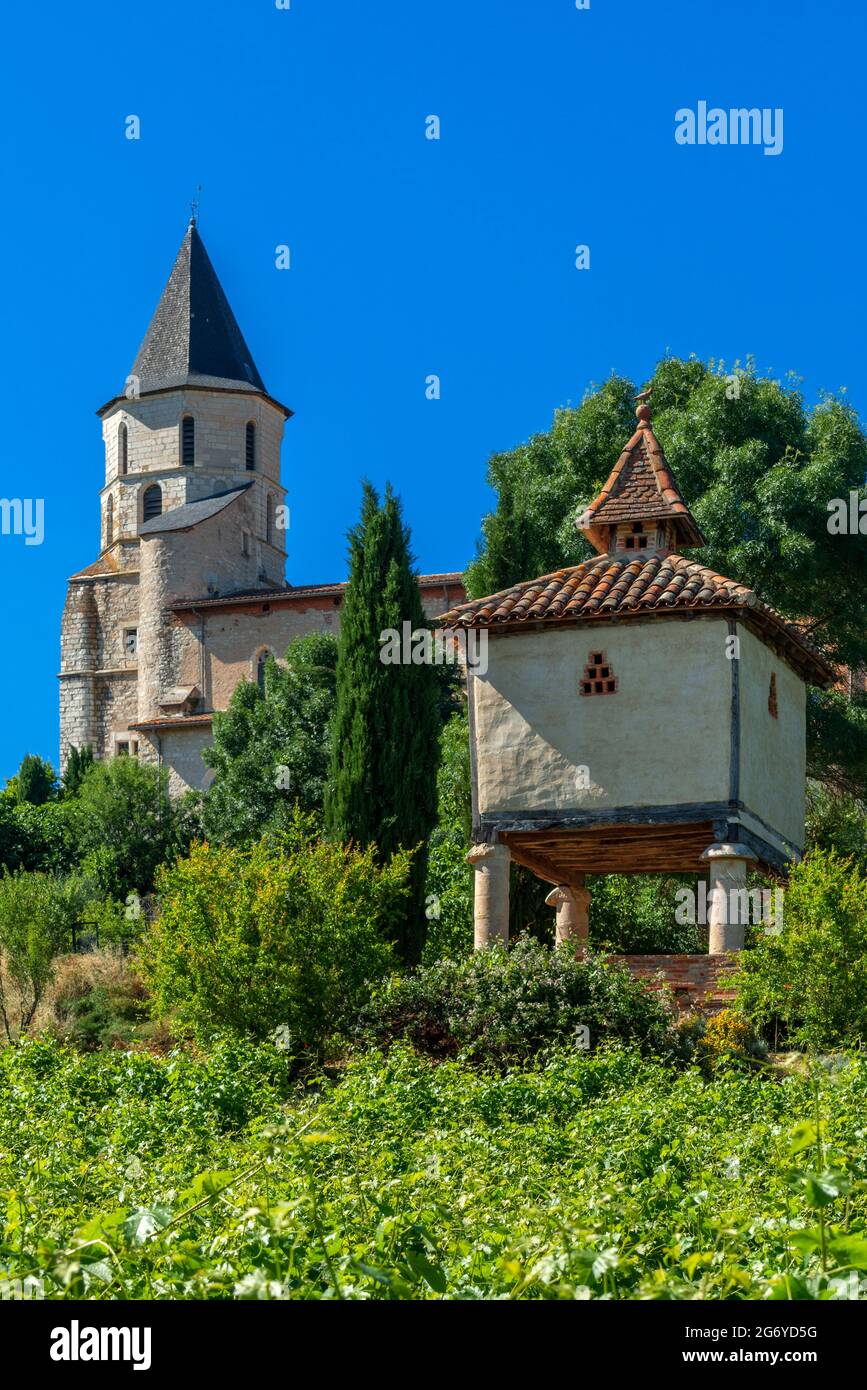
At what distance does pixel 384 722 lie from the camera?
2788 centimetres

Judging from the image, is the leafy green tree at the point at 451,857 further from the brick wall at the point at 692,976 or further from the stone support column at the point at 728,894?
the stone support column at the point at 728,894

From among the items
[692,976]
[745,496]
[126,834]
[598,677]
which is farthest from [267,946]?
[126,834]

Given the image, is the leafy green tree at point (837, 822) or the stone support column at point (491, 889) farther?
the leafy green tree at point (837, 822)

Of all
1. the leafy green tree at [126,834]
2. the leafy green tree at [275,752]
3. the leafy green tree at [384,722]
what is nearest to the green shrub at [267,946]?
the leafy green tree at [384,722]

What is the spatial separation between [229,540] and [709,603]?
159 feet

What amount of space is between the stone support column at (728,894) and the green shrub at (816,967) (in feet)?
3.05

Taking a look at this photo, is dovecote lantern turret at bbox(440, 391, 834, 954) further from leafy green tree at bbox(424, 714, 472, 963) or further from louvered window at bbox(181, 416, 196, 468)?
louvered window at bbox(181, 416, 196, 468)

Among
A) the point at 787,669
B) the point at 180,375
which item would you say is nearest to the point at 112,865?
the point at 787,669

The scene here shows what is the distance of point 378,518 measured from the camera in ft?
98.8

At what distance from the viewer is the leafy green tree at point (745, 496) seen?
3167 centimetres

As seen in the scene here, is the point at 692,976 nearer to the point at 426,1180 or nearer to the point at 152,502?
the point at 426,1180

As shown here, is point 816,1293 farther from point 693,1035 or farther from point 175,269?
point 175,269

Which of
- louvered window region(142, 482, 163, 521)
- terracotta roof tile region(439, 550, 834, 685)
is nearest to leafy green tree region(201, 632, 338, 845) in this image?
terracotta roof tile region(439, 550, 834, 685)

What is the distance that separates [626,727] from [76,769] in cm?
4386
